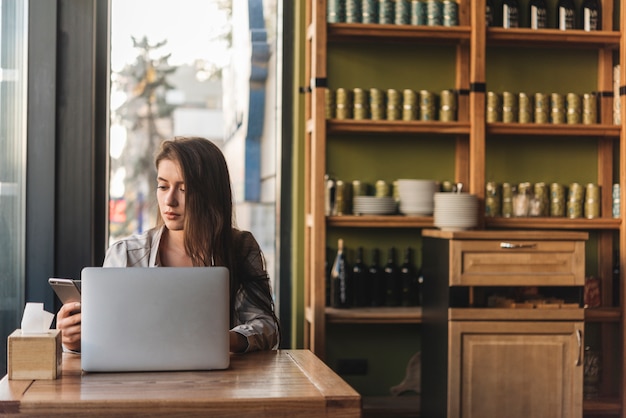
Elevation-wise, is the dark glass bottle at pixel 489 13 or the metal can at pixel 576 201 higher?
the dark glass bottle at pixel 489 13

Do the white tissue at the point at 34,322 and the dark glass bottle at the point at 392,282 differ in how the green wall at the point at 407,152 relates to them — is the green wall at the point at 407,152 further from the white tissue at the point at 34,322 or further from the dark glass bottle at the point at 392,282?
the white tissue at the point at 34,322

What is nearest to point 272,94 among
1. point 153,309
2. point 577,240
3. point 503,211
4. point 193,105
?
point 193,105

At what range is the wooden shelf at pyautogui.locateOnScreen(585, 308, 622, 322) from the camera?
4.17 m

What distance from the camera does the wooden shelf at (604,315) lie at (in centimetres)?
417

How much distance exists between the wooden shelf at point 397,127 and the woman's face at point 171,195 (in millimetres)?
1482

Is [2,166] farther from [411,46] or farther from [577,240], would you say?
[577,240]

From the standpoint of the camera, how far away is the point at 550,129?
13.7 ft

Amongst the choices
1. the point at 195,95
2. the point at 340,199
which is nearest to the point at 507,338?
the point at 340,199

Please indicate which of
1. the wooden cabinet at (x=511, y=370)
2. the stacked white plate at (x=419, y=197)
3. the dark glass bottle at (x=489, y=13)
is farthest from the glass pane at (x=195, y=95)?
the wooden cabinet at (x=511, y=370)

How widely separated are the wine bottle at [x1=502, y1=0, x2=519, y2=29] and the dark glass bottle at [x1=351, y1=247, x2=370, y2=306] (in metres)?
1.32

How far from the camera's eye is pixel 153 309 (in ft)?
6.63

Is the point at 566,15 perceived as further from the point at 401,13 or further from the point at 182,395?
the point at 182,395

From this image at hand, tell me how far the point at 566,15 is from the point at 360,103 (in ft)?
3.76

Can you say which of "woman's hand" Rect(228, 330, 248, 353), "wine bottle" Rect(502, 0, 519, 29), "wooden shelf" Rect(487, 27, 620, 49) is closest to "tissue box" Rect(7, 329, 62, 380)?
"woman's hand" Rect(228, 330, 248, 353)
